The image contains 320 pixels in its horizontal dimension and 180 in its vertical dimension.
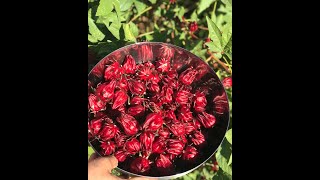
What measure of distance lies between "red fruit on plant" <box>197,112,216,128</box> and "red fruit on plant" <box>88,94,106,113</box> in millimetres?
310

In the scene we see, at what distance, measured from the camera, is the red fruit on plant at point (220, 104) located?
3.57 feet

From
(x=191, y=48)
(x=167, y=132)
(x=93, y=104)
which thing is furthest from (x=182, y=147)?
(x=191, y=48)

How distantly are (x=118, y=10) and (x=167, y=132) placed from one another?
1.40 ft

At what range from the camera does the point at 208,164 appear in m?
1.32

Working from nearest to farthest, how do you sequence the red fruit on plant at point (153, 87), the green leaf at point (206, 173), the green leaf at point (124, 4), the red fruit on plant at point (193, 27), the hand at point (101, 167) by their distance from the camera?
the hand at point (101, 167) < the red fruit on plant at point (153, 87) < the green leaf at point (124, 4) < the green leaf at point (206, 173) < the red fruit on plant at point (193, 27)

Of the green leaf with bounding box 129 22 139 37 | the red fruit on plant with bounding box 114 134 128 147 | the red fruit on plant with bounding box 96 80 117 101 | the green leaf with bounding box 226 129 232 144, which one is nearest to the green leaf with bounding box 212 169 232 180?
the green leaf with bounding box 226 129 232 144

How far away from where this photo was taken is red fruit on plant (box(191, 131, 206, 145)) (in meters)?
1.12

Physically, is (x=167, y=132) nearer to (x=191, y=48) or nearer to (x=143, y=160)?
(x=143, y=160)

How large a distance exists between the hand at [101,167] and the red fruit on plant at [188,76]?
0.33m

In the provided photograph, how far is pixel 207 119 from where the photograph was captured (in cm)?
112

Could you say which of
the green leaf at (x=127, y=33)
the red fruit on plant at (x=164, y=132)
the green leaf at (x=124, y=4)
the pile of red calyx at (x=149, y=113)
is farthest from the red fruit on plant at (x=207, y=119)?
the green leaf at (x=124, y=4)

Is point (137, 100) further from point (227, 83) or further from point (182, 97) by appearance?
point (227, 83)

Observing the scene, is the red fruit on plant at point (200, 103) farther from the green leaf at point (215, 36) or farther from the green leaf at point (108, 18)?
the green leaf at point (108, 18)

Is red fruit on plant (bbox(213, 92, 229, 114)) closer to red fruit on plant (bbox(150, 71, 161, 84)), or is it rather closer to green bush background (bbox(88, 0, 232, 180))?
green bush background (bbox(88, 0, 232, 180))
